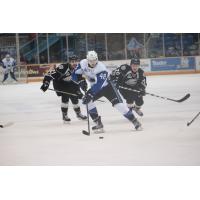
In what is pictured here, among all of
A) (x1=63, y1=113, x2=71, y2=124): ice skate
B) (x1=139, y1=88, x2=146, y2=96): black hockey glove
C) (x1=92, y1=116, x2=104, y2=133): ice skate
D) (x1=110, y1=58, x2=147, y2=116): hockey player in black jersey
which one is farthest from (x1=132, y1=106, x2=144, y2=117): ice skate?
(x1=63, y1=113, x2=71, y2=124): ice skate

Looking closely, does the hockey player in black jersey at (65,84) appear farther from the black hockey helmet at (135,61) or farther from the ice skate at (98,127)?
the black hockey helmet at (135,61)

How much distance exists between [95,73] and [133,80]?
11.4 inches

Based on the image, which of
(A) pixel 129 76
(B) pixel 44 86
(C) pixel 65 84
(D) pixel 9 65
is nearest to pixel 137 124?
(A) pixel 129 76

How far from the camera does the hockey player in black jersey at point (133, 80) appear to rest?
174 inches

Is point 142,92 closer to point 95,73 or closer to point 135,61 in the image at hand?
point 135,61

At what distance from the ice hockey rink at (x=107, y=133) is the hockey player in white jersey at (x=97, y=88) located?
0.05m

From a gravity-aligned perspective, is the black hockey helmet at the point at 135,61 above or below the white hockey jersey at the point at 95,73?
above

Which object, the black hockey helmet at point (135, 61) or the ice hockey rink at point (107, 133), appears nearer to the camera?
the ice hockey rink at point (107, 133)

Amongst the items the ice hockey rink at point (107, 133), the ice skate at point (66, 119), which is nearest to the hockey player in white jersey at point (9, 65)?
the ice hockey rink at point (107, 133)

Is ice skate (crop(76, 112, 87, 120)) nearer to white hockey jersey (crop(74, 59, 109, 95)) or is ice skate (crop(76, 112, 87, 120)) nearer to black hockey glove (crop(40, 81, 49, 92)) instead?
white hockey jersey (crop(74, 59, 109, 95))

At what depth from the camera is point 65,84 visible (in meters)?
4.58

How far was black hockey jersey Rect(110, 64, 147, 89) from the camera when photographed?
443 cm
